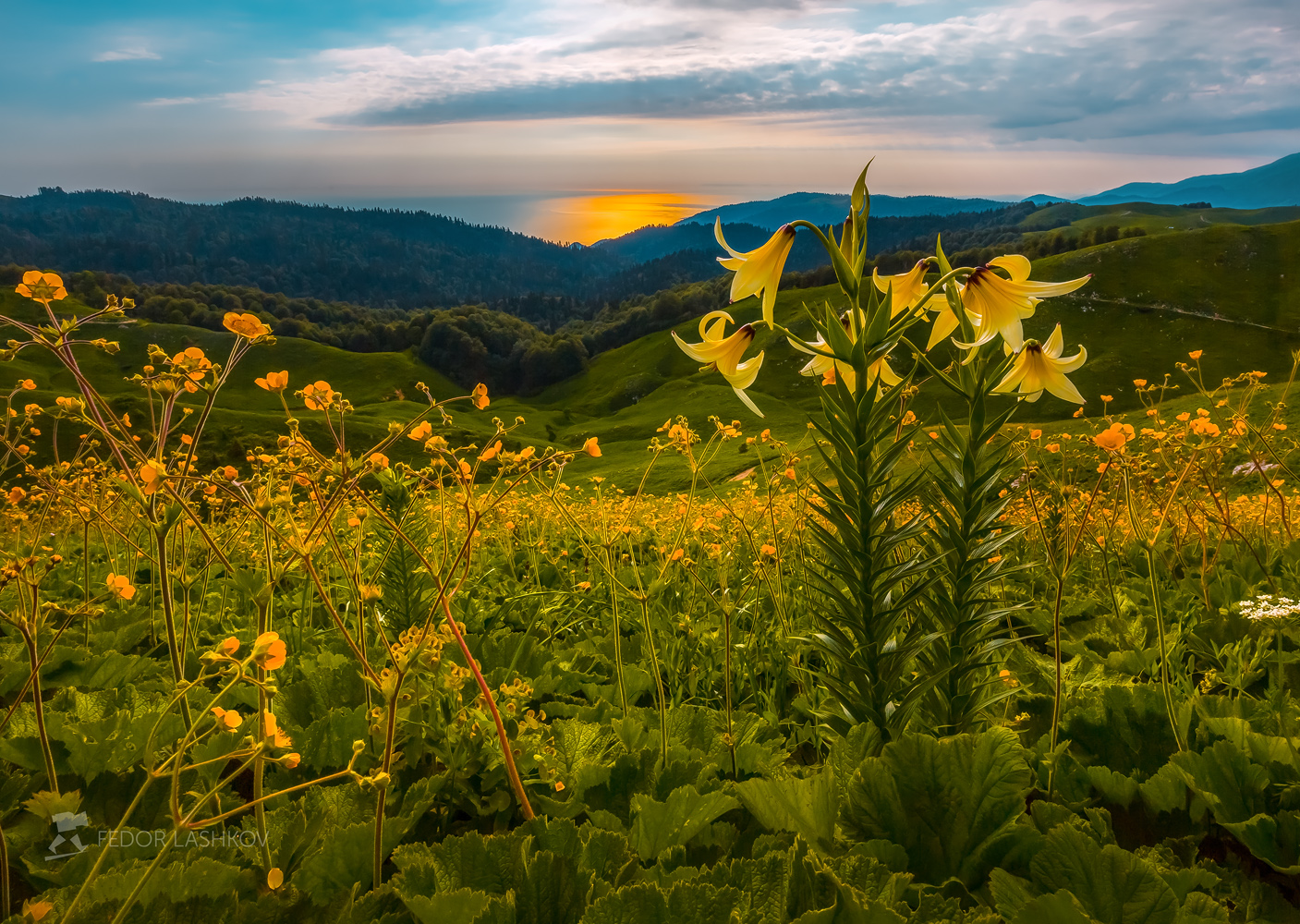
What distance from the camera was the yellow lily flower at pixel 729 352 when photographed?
208 centimetres

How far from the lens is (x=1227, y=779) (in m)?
1.97

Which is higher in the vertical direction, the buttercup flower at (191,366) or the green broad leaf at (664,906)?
the buttercup flower at (191,366)

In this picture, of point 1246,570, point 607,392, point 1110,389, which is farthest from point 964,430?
point 607,392

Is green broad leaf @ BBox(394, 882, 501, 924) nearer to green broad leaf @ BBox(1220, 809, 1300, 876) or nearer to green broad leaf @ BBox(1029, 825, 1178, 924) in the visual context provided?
green broad leaf @ BBox(1029, 825, 1178, 924)

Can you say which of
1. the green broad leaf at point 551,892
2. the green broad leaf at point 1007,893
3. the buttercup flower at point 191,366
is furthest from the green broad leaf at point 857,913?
the buttercup flower at point 191,366

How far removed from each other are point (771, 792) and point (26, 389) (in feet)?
11.7

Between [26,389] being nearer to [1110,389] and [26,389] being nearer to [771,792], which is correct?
[771,792]

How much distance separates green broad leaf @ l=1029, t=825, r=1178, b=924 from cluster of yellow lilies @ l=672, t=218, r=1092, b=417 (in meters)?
1.12

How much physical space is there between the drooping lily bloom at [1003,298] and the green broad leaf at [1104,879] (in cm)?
116

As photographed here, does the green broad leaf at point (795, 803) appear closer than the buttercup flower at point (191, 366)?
Yes

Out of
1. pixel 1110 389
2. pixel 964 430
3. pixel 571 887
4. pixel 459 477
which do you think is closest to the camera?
pixel 571 887

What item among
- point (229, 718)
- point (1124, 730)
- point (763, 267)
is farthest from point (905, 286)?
point (229, 718)

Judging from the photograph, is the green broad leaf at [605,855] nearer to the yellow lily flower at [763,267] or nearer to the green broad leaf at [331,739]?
the green broad leaf at [331,739]

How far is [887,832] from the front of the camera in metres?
1.79
